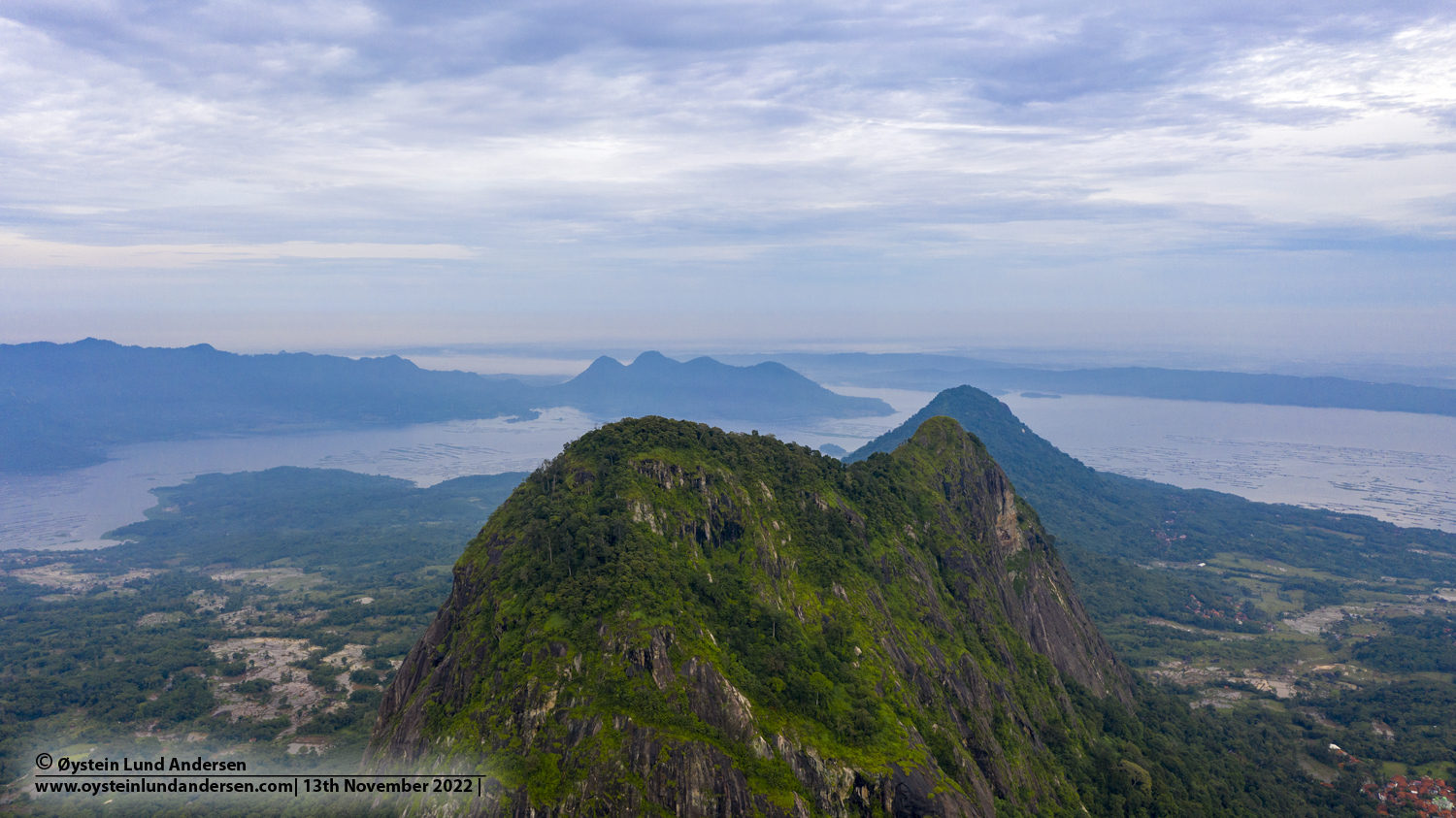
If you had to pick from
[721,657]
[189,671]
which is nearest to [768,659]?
[721,657]

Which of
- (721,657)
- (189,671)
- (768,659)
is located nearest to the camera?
(721,657)

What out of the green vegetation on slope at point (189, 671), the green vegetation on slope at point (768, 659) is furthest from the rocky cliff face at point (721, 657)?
the green vegetation on slope at point (189, 671)

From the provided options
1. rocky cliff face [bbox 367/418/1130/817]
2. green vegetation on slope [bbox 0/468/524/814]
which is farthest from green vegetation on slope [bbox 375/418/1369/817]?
green vegetation on slope [bbox 0/468/524/814]

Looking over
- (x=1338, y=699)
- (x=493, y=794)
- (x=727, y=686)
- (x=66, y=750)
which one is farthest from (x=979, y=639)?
(x=66, y=750)

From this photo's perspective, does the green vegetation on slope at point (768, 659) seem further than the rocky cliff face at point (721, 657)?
Yes

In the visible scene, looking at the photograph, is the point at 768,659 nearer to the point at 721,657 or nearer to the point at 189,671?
the point at 721,657

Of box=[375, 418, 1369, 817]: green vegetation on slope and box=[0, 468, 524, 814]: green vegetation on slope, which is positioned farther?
box=[0, 468, 524, 814]: green vegetation on slope

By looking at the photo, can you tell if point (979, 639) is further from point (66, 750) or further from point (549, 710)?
point (66, 750)

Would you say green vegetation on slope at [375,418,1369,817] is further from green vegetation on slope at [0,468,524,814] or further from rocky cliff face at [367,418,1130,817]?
green vegetation on slope at [0,468,524,814]

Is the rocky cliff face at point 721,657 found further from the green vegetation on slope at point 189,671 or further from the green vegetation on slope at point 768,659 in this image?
the green vegetation on slope at point 189,671
